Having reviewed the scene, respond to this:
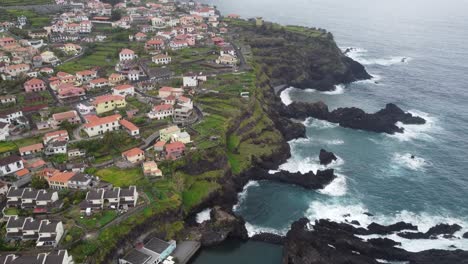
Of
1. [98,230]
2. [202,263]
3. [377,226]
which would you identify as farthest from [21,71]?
[377,226]

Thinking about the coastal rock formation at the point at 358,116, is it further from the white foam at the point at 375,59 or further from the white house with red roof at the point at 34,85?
the white house with red roof at the point at 34,85

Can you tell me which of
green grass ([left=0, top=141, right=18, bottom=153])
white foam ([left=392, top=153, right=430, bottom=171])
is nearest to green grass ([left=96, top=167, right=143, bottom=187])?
green grass ([left=0, top=141, right=18, bottom=153])

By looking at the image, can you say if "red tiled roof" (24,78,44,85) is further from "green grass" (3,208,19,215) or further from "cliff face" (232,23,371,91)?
"cliff face" (232,23,371,91)

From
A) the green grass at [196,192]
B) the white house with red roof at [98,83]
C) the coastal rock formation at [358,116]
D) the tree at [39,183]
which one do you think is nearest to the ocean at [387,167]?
the coastal rock formation at [358,116]

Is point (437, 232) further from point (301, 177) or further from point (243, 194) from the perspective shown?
point (243, 194)

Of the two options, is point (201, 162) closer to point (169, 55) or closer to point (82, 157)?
point (82, 157)
